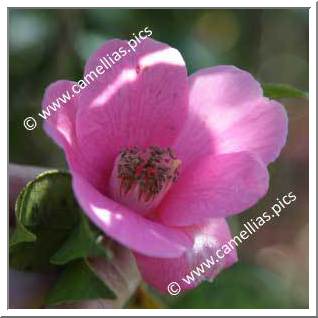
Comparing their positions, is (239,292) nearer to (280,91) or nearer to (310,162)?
(310,162)

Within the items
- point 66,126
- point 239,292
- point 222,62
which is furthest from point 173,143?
point 222,62

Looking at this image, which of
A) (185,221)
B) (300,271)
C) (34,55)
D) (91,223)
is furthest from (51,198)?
(300,271)

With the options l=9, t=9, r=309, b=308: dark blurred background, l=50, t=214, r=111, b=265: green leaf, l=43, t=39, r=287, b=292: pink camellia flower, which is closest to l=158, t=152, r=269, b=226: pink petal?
l=43, t=39, r=287, b=292: pink camellia flower

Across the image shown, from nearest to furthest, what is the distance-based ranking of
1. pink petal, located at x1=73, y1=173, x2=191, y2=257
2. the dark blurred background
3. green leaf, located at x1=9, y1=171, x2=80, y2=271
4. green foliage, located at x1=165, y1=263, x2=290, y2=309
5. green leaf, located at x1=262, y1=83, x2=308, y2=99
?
1. pink petal, located at x1=73, y1=173, x2=191, y2=257
2. green leaf, located at x1=9, y1=171, x2=80, y2=271
3. green leaf, located at x1=262, y1=83, x2=308, y2=99
4. green foliage, located at x1=165, y1=263, x2=290, y2=309
5. the dark blurred background

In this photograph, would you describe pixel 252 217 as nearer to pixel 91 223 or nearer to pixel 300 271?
pixel 300 271

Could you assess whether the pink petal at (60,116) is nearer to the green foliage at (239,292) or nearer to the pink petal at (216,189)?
the pink petal at (216,189)

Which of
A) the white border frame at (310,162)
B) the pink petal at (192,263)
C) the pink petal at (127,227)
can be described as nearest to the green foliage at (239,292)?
the white border frame at (310,162)

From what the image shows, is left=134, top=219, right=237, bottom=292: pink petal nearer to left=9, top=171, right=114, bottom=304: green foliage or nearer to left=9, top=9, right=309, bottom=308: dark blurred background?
left=9, top=171, right=114, bottom=304: green foliage
